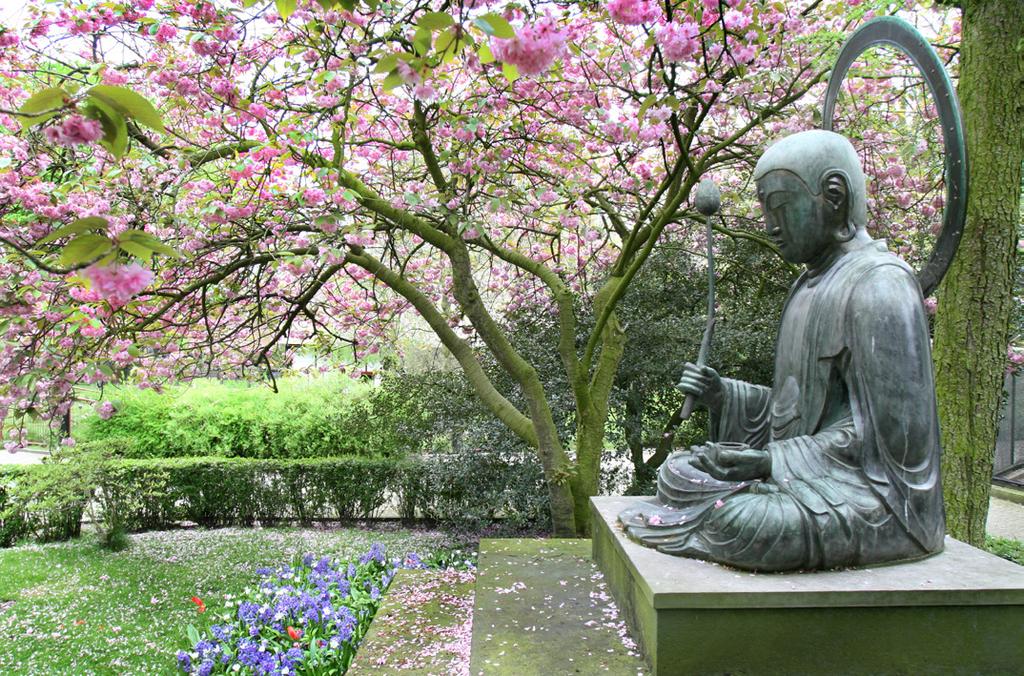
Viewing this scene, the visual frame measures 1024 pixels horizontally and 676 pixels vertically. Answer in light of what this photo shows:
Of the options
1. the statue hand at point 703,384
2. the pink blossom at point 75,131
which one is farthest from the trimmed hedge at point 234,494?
the pink blossom at point 75,131

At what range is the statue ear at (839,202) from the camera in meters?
2.83

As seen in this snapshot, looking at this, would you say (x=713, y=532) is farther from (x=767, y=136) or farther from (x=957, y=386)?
(x=767, y=136)

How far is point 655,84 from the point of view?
14.2ft

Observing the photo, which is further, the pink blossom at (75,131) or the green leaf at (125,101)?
the pink blossom at (75,131)

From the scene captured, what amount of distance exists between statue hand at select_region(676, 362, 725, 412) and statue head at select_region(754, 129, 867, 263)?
635 millimetres

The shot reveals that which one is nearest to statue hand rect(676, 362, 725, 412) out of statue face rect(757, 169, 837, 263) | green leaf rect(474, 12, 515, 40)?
statue face rect(757, 169, 837, 263)

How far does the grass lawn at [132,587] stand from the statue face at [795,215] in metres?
4.24

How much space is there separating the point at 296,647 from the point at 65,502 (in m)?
5.11

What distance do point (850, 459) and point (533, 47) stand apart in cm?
188

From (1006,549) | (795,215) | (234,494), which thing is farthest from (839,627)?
(234,494)

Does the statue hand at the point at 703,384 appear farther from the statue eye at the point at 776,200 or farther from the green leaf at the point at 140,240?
the green leaf at the point at 140,240

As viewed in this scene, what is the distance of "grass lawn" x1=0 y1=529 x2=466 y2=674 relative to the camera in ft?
15.5

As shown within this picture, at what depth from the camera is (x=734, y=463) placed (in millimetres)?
2654

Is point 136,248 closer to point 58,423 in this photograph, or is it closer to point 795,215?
point 795,215
